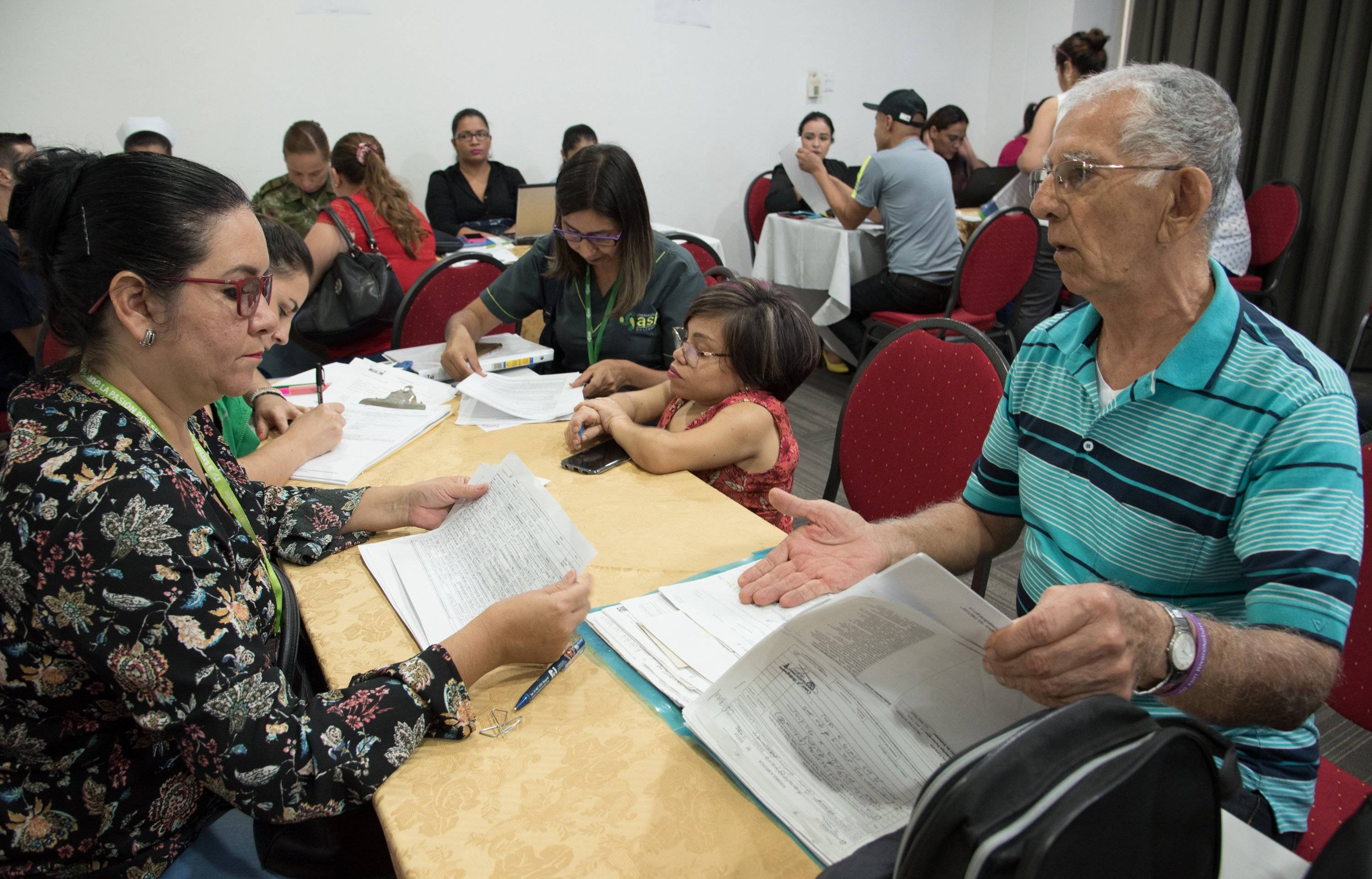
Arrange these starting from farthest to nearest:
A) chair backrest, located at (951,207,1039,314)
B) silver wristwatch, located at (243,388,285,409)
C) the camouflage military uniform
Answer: the camouflage military uniform → chair backrest, located at (951,207,1039,314) → silver wristwatch, located at (243,388,285,409)

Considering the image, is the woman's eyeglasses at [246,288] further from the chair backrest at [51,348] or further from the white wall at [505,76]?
the white wall at [505,76]

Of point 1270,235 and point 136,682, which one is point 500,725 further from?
point 1270,235

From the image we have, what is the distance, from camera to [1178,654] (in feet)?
2.63

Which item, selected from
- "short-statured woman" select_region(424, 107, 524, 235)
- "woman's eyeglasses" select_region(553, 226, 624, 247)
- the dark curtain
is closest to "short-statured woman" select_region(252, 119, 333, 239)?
"short-statured woman" select_region(424, 107, 524, 235)

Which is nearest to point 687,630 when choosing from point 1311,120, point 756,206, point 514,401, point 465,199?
point 514,401

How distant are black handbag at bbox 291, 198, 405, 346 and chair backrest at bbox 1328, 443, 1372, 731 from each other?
2646 mm

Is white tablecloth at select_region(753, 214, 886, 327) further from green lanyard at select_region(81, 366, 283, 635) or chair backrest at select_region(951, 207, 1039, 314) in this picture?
green lanyard at select_region(81, 366, 283, 635)

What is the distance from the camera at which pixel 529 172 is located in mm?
5992

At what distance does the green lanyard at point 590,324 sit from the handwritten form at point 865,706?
1616mm

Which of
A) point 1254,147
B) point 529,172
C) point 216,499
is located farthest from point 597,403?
point 1254,147

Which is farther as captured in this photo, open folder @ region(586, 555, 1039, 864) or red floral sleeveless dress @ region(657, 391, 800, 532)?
red floral sleeveless dress @ region(657, 391, 800, 532)

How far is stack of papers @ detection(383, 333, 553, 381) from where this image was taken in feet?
7.47

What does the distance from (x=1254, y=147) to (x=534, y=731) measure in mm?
6055

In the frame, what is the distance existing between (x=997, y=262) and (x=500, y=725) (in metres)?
3.47
